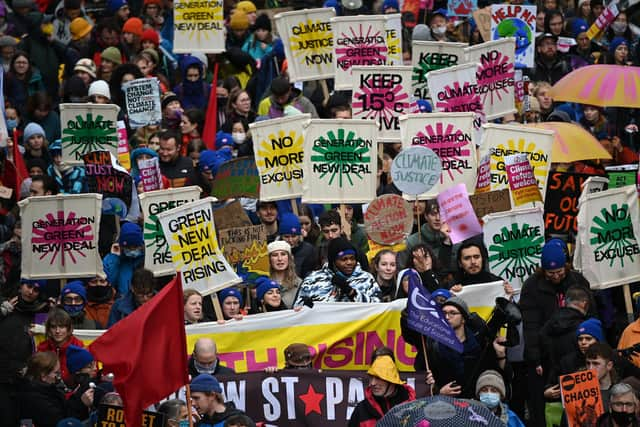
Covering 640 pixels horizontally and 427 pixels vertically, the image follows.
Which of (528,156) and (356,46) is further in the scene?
(356,46)

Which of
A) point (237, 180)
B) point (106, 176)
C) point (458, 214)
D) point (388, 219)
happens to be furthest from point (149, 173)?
point (458, 214)

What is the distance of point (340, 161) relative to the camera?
17.4m

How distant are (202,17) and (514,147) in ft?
18.7

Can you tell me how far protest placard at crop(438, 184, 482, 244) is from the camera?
1609 centimetres

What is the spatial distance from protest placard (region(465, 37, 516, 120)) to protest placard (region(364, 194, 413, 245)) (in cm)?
300

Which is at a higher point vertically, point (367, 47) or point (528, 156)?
point (367, 47)

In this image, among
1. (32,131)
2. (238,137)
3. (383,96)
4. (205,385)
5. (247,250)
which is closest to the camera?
(205,385)

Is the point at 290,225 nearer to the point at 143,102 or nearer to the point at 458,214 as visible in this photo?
the point at 458,214

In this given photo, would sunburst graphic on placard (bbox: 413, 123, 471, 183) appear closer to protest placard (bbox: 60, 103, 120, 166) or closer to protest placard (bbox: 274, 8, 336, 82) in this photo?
protest placard (bbox: 60, 103, 120, 166)

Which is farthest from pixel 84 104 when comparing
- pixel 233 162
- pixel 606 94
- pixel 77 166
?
pixel 606 94

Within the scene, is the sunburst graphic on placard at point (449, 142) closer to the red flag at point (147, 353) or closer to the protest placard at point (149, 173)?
the protest placard at point (149, 173)

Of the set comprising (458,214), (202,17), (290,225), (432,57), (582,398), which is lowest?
(582,398)

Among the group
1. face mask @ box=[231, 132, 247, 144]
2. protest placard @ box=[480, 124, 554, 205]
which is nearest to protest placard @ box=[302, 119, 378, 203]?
protest placard @ box=[480, 124, 554, 205]

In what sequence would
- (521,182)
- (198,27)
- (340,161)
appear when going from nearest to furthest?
(521,182), (340,161), (198,27)
